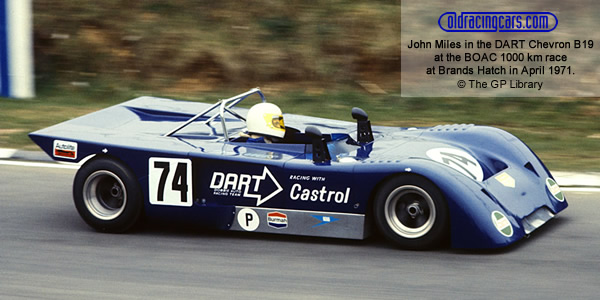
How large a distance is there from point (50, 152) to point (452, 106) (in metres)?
6.78

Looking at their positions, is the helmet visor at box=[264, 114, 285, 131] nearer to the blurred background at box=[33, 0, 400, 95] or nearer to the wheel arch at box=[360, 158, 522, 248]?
the wheel arch at box=[360, 158, 522, 248]

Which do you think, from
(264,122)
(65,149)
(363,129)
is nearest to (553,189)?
(363,129)

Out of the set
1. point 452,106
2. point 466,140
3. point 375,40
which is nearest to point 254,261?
point 466,140

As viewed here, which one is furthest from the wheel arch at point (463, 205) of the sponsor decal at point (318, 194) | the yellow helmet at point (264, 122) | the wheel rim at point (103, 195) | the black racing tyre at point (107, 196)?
the wheel rim at point (103, 195)

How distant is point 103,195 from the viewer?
6738 millimetres

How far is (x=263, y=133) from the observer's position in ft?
22.0

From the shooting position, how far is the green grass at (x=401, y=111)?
10375mm

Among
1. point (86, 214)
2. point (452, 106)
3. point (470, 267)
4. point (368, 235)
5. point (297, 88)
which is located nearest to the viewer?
point (470, 267)

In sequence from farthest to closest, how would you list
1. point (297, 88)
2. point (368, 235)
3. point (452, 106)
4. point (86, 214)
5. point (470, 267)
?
point (297, 88) < point (452, 106) < point (86, 214) < point (368, 235) < point (470, 267)

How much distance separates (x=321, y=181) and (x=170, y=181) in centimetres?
119

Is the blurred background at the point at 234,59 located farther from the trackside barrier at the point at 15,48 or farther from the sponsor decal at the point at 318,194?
the sponsor decal at the point at 318,194

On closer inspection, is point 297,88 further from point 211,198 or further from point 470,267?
point 470,267

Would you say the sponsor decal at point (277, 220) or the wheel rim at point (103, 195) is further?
the wheel rim at point (103, 195)

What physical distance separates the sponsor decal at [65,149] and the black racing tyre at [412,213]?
8.05 feet
